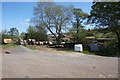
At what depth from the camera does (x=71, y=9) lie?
51.1 meters

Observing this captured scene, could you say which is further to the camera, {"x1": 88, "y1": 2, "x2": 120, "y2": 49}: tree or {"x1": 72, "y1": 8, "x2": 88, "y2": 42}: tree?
{"x1": 72, "y1": 8, "x2": 88, "y2": 42}: tree

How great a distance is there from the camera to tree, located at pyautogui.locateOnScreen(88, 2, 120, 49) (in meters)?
31.2

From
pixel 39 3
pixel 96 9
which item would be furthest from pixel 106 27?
pixel 39 3

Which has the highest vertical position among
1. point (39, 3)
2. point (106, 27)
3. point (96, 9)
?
point (39, 3)

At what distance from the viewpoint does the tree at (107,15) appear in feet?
102

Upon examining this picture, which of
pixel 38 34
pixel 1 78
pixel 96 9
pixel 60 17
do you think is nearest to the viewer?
pixel 1 78

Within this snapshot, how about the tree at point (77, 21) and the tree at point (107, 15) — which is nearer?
the tree at point (107, 15)

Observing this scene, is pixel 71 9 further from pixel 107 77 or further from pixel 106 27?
pixel 107 77

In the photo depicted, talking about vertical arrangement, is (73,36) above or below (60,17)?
below

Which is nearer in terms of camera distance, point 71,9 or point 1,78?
point 1,78

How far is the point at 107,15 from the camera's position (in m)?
32.1

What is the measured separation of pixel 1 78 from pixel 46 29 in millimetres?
44366

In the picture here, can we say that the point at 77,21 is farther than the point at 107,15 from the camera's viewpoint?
Yes

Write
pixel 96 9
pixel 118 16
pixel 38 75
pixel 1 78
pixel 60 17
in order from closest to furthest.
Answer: pixel 1 78, pixel 38 75, pixel 118 16, pixel 96 9, pixel 60 17
